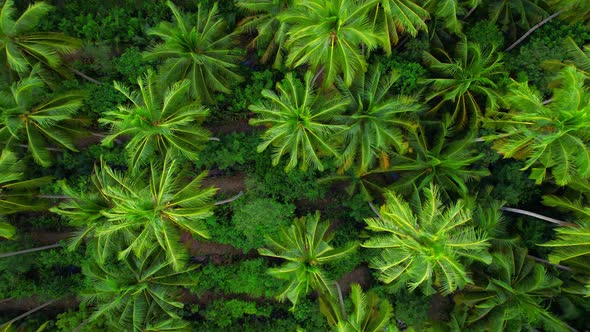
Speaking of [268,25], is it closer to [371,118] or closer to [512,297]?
[371,118]

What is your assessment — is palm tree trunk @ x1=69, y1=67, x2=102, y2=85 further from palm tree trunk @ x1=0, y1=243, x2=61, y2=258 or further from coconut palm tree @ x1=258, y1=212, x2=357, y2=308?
coconut palm tree @ x1=258, y1=212, x2=357, y2=308

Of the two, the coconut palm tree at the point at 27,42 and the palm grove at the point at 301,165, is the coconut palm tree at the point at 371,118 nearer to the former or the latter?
the palm grove at the point at 301,165

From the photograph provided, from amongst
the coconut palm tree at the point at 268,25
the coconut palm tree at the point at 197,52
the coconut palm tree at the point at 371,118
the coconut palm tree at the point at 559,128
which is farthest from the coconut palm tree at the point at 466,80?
the coconut palm tree at the point at 197,52

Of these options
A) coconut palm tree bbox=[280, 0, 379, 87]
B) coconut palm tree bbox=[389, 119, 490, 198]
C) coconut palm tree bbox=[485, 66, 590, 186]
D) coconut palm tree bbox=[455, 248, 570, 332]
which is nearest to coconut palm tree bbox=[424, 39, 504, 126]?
coconut palm tree bbox=[389, 119, 490, 198]

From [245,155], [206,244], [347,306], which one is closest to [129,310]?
[206,244]

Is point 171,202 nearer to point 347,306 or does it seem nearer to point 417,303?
point 347,306

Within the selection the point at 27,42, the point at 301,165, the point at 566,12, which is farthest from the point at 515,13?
the point at 27,42

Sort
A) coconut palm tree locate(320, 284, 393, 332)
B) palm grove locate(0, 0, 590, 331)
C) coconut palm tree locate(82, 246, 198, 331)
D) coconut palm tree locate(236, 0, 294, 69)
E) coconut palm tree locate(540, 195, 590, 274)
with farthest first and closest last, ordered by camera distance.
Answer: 1. coconut palm tree locate(236, 0, 294, 69)
2. coconut palm tree locate(82, 246, 198, 331)
3. coconut palm tree locate(320, 284, 393, 332)
4. palm grove locate(0, 0, 590, 331)
5. coconut palm tree locate(540, 195, 590, 274)
